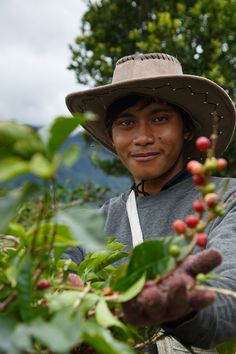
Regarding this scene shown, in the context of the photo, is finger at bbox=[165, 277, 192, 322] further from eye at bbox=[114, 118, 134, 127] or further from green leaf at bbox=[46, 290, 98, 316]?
eye at bbox=[114, 118, 134, 127]

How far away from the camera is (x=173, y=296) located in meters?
0.58

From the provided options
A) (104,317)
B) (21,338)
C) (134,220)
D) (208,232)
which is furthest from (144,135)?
(21,338)

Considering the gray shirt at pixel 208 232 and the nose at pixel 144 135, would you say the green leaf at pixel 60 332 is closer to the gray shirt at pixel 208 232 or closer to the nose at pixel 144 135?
the gray shirt at pixel 208 232

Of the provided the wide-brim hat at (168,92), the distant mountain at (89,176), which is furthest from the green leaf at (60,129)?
the distant mountain at (89,176)

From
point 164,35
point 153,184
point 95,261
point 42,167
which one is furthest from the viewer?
point 164,35

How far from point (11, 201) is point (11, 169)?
0.03m

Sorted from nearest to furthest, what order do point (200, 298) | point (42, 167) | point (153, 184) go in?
point (42, 167) < point (200, 298) < point (153, 184)

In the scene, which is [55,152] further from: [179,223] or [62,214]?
[179,223]

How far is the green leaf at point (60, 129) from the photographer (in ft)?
1.75

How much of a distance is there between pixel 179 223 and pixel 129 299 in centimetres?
10

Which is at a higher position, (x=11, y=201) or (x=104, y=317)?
(x=11, y=201)

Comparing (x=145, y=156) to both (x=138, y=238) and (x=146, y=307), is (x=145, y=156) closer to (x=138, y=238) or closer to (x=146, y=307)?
(x=138, y=238)

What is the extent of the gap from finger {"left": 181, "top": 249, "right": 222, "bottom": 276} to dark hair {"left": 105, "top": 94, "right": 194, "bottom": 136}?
0.98 m

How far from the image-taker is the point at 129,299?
0.62 meters
